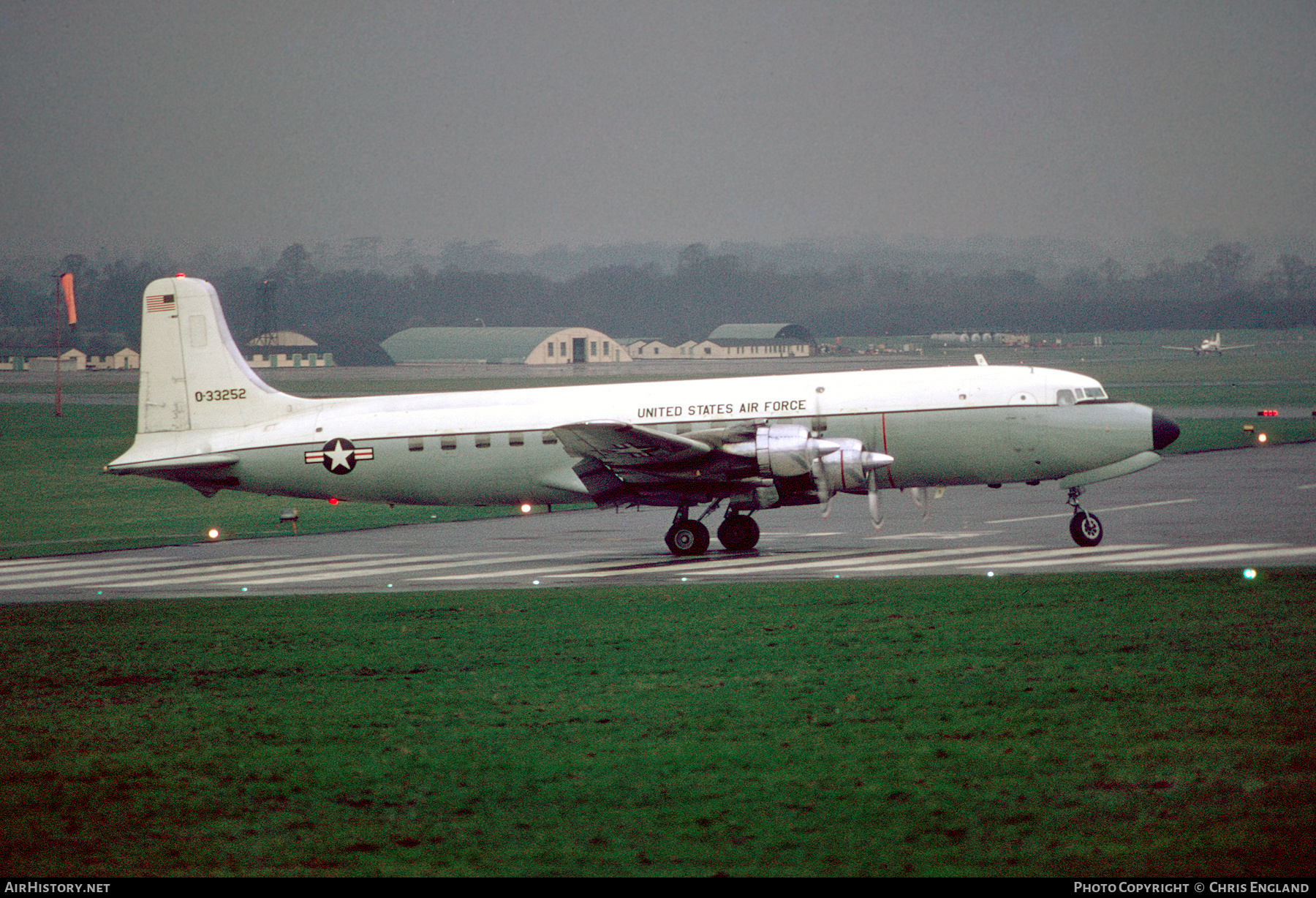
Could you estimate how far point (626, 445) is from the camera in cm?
2748

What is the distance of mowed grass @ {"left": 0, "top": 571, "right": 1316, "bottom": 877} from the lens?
7641mm

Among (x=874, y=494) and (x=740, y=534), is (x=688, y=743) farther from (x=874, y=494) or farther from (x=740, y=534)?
(x=740, y=534)

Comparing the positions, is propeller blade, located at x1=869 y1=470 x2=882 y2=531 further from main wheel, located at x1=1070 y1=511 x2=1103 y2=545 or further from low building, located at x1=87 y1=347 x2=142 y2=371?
low building, located at x1=87 y1=347 x2=142 y2=371

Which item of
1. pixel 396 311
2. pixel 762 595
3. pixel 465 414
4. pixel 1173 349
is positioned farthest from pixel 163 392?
pixel 396 311

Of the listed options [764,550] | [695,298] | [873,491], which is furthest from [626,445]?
[695,298]

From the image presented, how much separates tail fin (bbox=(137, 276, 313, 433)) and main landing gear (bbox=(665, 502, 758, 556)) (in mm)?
10256

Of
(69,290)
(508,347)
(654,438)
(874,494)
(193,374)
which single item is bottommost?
(874,494)

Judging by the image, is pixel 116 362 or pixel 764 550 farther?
pixel 116 362

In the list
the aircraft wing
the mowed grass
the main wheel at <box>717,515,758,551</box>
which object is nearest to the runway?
the main wheel at <box>717,515,758,551</box>

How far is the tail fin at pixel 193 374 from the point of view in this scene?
102ft

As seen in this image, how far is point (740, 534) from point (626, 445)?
12.9 feet

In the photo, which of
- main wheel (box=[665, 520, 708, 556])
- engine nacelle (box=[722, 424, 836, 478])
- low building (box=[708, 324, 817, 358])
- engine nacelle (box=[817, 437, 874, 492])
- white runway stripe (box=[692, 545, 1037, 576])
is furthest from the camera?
low building (box=[708, 324, 817, 358])

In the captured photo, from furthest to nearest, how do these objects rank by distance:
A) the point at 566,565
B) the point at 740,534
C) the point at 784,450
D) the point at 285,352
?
1. the point at 285,352
2. the point at 740,534
3. the point at 566,565
4. the point at 784,450
